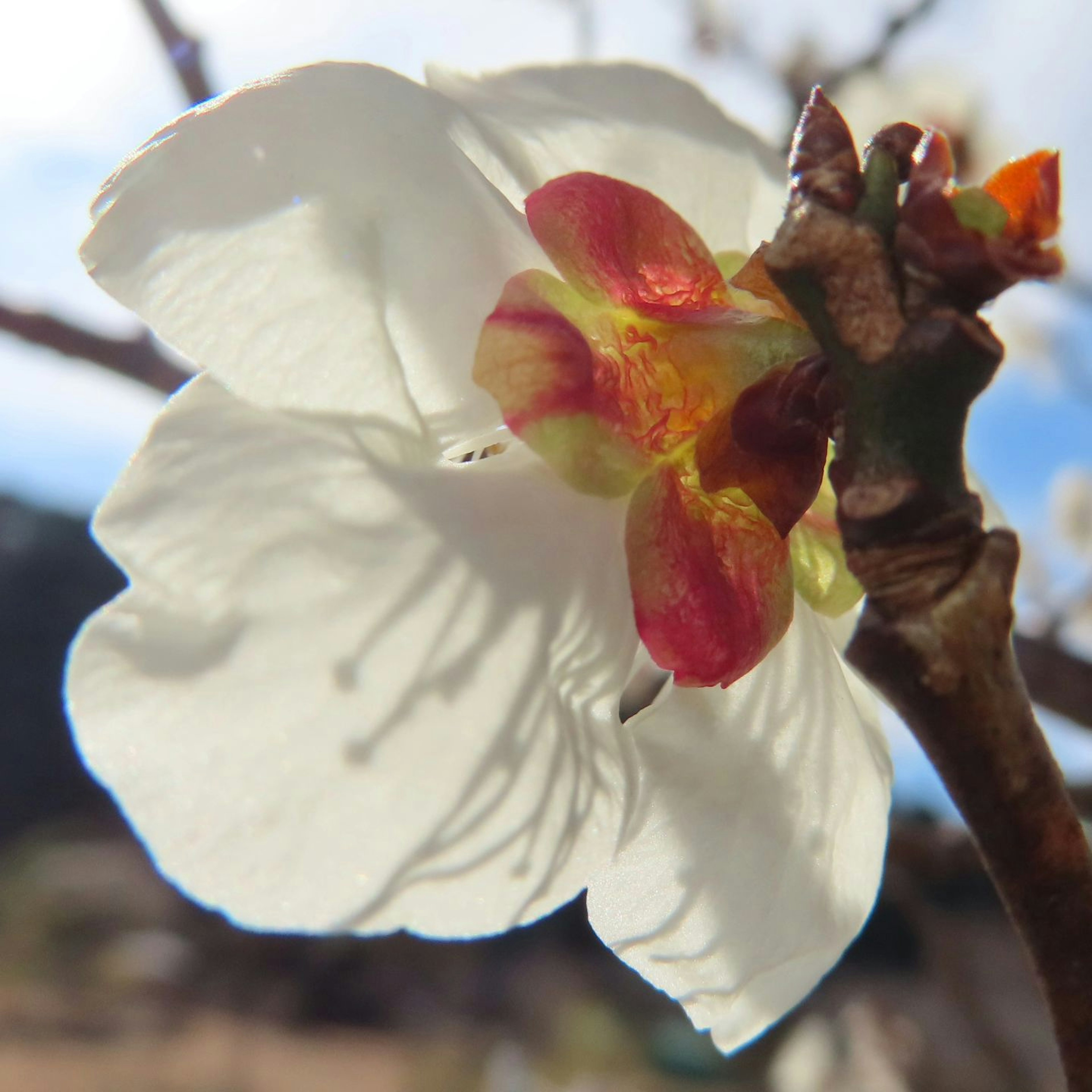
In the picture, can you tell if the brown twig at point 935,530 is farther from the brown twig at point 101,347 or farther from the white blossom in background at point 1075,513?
the white blossom in background at point 1075,513

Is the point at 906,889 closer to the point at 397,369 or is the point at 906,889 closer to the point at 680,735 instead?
the point at 680,735

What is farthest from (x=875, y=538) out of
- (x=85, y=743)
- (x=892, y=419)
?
(x=85, y=743)

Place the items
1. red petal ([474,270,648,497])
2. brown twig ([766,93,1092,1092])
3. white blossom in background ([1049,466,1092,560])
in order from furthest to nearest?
1. white blossom in background ([1049,466,1092,560])
2. red petal ([474,270,648,497])
3. brown twig ([766,93,1092,1092])

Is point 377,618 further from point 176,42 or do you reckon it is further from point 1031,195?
point 176,42

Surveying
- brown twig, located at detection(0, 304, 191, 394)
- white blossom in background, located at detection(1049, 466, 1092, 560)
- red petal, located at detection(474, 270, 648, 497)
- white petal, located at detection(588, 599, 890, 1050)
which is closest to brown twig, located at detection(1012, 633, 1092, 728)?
white petal, located at detection(588, 599, 890, 1050)

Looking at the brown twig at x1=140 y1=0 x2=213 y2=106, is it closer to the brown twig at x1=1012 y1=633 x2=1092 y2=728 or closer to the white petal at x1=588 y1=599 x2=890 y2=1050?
the white petal at x1=588 y1=599 x2=890 y2=1050

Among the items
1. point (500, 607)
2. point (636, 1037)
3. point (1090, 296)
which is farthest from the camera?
point (636, 1037)
